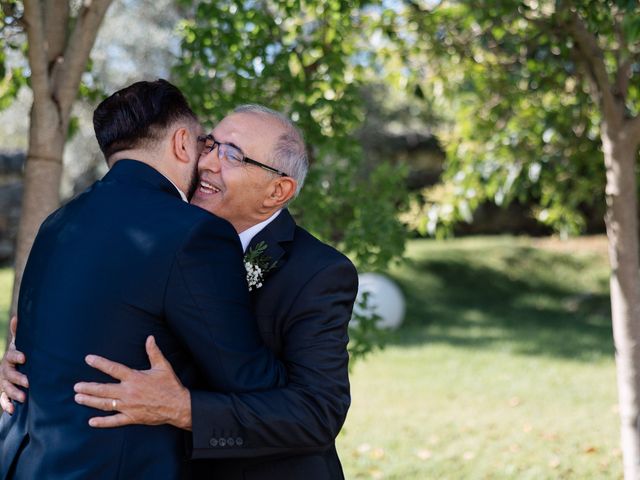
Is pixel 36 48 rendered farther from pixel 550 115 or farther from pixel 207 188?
pixel 550 115

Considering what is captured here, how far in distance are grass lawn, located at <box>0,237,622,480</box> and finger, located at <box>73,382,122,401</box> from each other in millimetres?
3226

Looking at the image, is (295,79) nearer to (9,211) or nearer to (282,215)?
(282,215)

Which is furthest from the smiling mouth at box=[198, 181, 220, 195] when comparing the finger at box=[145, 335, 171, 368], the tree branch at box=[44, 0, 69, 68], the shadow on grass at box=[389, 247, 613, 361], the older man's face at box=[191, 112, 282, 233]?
the shadow on grass at box=[389, 247, 613, 361]

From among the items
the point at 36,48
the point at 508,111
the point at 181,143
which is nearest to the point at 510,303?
the point at 508,111

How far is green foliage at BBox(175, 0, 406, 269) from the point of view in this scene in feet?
16.3

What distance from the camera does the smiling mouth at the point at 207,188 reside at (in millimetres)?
2788

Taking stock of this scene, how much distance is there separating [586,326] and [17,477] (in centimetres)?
1324

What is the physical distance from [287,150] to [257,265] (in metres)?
0.40

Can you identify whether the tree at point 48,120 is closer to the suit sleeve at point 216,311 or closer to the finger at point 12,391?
the finger at point 12,391

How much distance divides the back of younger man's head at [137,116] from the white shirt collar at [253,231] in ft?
1.45

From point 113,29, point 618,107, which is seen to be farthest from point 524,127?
point 113,29

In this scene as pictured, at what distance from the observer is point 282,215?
9.23 ft

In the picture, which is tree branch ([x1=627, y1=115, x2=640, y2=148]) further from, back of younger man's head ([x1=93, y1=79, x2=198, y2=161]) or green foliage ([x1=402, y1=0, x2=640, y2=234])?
back of younger man's head ([x1=93, y1=79, x2=198, y2=161])

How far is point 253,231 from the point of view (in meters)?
2.82
